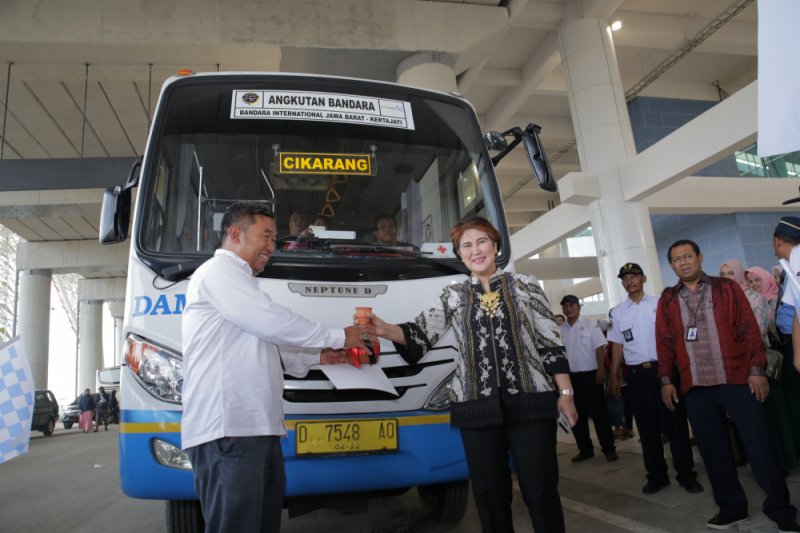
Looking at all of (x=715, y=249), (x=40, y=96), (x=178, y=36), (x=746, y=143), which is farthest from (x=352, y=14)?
(x=715, y=249)

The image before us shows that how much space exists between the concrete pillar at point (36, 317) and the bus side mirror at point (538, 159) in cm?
2324

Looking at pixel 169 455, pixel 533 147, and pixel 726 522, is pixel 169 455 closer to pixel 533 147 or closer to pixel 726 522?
pixel 533 147

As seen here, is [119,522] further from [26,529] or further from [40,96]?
[40,96]

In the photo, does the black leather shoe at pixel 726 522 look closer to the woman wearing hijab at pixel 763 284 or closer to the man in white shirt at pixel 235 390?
the woman wearing hijab at pixel 763 284

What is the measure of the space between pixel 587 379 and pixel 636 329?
1.45m

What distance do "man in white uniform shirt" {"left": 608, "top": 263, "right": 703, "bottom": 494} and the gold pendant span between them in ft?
8.01

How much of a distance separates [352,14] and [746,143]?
20.3 ft

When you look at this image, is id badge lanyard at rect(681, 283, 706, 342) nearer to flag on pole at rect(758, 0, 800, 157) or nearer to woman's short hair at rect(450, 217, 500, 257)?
woman's short hair at rect(450, 217, 500, 257)

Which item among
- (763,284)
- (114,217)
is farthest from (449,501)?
(763,284)

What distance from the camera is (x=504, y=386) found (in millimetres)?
2139

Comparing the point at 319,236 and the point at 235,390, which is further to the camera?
the point at 319,236

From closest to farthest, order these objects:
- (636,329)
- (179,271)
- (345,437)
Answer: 1. (345,437)
2. (179,271)
3. (636,329)

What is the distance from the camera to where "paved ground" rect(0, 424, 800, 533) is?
3.30 meters

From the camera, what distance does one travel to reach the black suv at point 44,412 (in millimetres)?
17031
